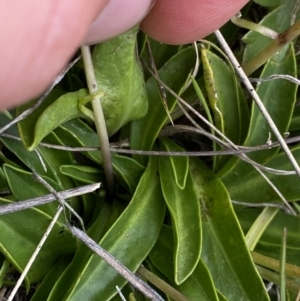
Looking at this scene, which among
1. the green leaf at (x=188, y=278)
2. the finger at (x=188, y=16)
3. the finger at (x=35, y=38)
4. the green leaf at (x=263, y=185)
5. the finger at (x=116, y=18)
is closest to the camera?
the finger at (x=35, y=38)

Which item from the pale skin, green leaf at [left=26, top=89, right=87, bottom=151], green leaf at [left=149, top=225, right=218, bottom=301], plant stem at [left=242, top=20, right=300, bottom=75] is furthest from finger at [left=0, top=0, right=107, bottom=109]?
green leaf at [left=149, top=225, right=218, bottom=301]

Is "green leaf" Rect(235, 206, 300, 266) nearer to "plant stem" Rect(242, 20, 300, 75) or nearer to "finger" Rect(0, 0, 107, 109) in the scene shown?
"plant stem" Rect(242, 20, 300, 75)

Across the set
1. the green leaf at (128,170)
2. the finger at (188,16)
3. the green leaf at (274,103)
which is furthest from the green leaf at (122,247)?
the finger at (188,16)

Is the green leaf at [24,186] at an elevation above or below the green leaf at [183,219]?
above

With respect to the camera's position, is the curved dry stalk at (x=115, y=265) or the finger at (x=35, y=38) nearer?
the finger at (x=35, y=38)

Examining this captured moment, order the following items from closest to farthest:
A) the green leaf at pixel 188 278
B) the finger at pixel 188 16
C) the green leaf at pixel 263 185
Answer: the finger at pixel 188 16
the green leaf at pixel 188 278
the green leaf at pixel 263 185

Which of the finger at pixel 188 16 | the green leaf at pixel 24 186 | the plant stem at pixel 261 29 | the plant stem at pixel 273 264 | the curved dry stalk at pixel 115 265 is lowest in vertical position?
the plant stem at pixel 273 264

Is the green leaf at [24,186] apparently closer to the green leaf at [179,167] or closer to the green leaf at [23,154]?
the green leaf at [23,154]
